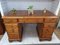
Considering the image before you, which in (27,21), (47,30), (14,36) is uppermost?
(27,21)

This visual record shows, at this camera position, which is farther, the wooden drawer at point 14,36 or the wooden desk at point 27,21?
the wooden drawer at point 14,36

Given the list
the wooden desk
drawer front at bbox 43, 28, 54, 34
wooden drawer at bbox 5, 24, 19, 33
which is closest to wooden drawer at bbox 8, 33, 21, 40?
the wooden desk

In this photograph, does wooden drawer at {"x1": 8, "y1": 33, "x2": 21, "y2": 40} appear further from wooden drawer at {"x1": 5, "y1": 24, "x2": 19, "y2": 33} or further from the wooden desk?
wooden drawer at {"x1": 5, "y1": 24, "x2": 19, "y2": 33}

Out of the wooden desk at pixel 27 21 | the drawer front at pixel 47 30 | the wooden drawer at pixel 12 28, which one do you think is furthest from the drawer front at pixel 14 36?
the drawer front at pixel 47 30

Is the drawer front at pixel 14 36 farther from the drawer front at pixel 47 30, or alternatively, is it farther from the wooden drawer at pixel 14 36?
the drawer front at pixel 47 30

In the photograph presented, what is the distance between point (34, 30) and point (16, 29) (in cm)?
91

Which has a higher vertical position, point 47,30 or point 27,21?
point 27,21

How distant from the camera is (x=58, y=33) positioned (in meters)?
2.54

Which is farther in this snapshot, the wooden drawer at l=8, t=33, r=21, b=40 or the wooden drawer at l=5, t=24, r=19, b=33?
the wooden drawer at l=8, t=33, r=21, b=40

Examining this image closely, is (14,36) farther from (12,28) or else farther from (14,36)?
(12,28)

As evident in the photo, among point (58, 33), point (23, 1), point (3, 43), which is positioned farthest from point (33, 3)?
point (3, 43)

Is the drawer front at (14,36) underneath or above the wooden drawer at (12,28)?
underneath

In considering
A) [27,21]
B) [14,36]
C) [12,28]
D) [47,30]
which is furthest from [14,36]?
[47,30]

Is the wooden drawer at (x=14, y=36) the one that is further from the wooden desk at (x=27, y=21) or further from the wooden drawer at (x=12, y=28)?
the wooden drawer at (x=12, y=28)
